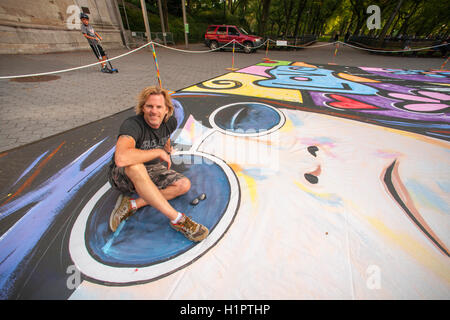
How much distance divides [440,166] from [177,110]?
4440mm

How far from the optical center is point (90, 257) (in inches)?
57.9

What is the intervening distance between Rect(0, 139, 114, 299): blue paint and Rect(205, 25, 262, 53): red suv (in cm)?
1288

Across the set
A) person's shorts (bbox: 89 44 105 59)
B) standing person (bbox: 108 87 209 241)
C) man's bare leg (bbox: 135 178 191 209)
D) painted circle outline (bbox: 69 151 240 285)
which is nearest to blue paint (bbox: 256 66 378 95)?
standing person (bbox: 108 87 209 241)

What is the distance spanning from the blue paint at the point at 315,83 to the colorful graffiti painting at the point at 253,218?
2.34 meters

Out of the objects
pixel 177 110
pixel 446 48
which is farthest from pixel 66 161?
pixel 446 48

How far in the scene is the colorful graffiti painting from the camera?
1343 mm

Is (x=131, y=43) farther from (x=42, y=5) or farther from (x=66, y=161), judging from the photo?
(x=66, y=161)

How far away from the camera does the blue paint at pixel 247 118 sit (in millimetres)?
3328

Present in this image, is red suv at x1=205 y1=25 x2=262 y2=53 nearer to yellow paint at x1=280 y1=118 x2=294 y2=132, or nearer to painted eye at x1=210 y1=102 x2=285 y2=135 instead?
painted eye at x1=210 y1=102 x2=285 y2=135

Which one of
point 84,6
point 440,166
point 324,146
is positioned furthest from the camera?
point 84,6

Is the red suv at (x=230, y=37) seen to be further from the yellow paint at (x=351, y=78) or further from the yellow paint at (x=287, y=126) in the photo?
the yellow paint at (x=287, y=126)

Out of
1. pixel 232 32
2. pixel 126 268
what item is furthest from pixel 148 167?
pixel 232 32

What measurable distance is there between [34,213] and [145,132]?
4.74ft

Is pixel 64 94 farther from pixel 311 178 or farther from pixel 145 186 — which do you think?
pixel 311 178
